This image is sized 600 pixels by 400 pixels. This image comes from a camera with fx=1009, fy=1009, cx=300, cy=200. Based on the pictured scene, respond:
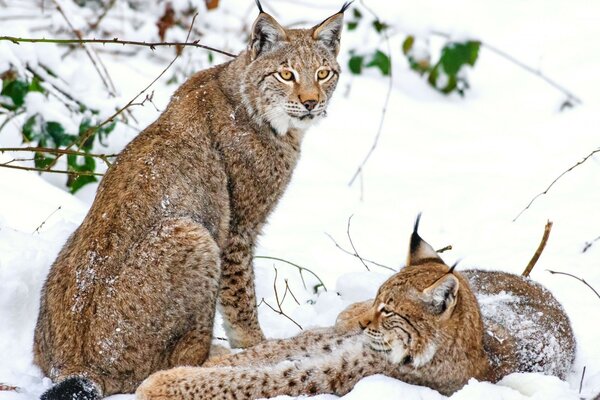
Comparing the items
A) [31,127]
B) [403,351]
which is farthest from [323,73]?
[31,127]

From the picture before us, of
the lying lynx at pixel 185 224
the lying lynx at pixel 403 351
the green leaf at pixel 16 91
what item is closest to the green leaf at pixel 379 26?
the green leaf at pixel 16 91

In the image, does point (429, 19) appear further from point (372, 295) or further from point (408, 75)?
point (372, 295)

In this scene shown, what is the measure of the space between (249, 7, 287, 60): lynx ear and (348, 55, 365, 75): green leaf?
467 cm

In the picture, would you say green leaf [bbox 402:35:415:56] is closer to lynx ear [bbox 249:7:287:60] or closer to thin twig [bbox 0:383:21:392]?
lynx ear [bbox 249:7:287:60]

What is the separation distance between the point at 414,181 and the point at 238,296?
13.4 feet

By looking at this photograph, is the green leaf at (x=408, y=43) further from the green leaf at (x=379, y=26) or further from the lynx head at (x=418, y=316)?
the lynx head at (x=418, y=316)

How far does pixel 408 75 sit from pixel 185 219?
7536 mm

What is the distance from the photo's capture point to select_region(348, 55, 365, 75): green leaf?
35.6ft

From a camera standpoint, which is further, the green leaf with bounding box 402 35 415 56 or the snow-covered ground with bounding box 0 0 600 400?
the green leaf with bounding box 402 35 415 56

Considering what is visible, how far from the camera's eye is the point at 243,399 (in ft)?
15.2

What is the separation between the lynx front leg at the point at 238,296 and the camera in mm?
5926

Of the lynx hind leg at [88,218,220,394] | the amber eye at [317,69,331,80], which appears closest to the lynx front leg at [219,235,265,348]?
the lynx hind leg at [88,218,220,394]

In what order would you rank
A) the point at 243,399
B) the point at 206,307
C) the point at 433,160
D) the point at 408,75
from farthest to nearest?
the point at 408,75, the point at 433,160, the point at 206,307, the point at 243,399

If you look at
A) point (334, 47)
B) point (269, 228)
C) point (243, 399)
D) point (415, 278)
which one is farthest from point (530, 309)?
point (269, 228)
